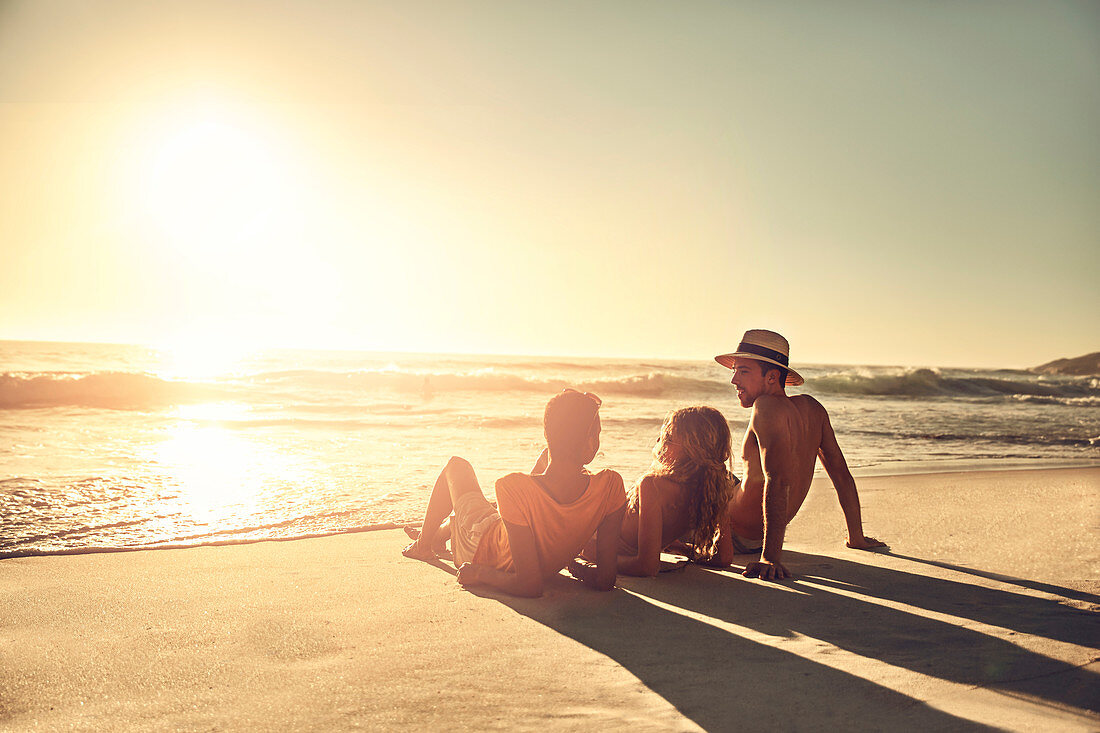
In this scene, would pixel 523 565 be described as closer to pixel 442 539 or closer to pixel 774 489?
pixel 442 539

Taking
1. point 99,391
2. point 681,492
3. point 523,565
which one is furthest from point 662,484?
point 99,391

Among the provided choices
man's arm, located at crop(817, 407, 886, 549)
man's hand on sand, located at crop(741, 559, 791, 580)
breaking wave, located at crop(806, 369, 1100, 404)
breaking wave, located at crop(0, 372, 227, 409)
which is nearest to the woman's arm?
man's hand on sand, located at crop(741, 559, 791, 580)

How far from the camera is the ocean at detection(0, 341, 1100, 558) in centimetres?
561

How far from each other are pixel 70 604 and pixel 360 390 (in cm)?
2319

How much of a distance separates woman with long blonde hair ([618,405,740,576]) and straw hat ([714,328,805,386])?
43 centimetres

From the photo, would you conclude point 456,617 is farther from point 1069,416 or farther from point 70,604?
point 1069,416

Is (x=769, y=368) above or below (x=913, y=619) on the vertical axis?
above

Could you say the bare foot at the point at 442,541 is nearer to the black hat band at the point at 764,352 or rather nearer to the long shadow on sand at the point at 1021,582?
the black hat band at the point at 764,352

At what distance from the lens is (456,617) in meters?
3.30

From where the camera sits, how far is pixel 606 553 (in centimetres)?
377

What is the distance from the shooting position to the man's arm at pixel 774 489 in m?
3.99

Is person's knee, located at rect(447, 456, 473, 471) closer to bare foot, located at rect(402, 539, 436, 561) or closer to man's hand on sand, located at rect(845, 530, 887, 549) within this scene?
bare foot, located at rect(402, 539, 436, 561)

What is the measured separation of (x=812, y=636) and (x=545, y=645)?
1.17m

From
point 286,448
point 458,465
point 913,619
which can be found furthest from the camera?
point 286,448
